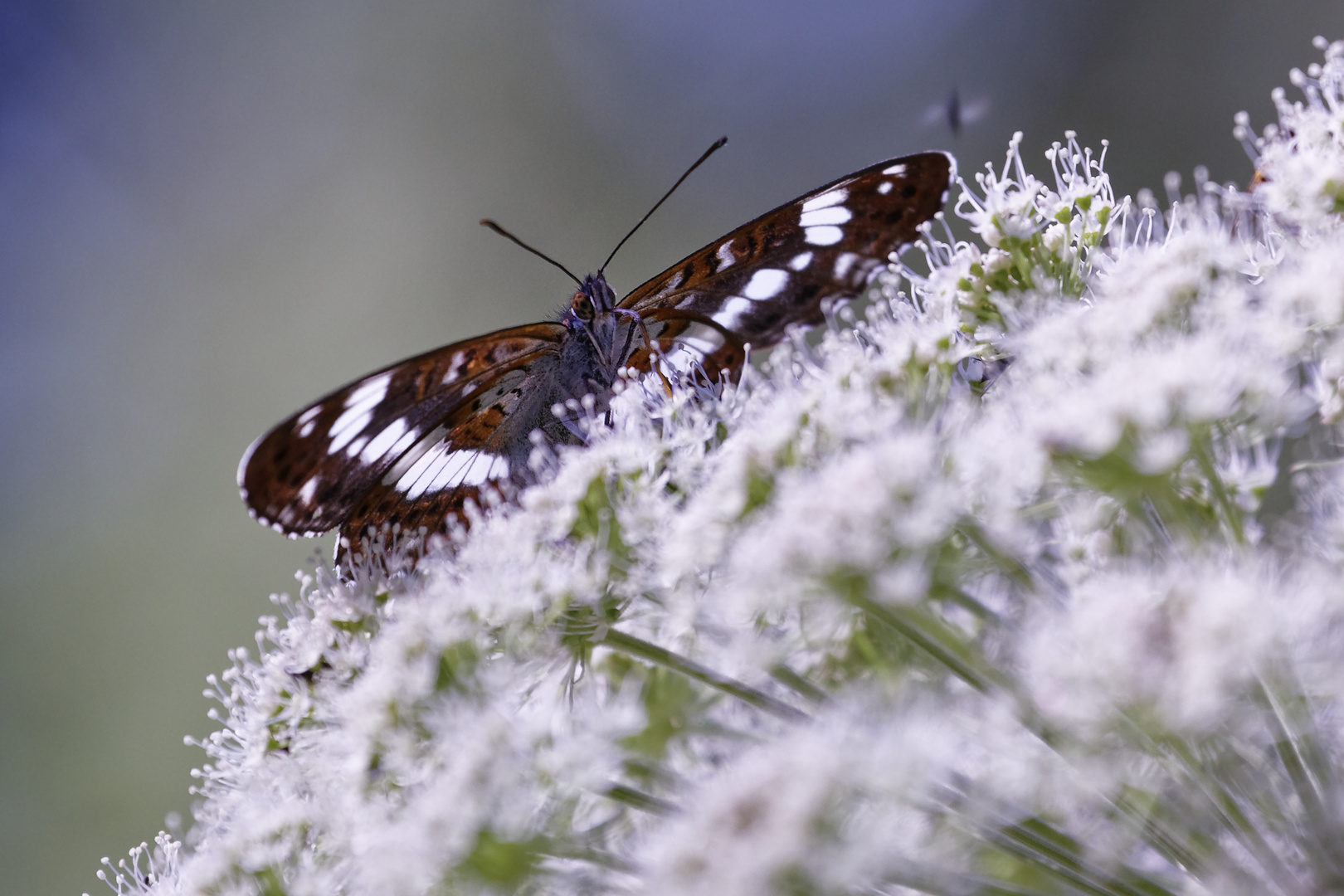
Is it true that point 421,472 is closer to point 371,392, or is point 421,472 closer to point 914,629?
point 371,392

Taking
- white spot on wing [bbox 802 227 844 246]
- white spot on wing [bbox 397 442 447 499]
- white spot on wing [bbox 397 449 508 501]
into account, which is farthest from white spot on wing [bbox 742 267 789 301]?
white spot on wing [bbox 397 442 447 499]

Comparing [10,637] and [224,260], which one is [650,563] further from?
[224,260]

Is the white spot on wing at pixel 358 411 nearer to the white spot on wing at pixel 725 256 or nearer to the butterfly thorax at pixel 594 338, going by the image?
the butterfly thorax at pixel 594 338

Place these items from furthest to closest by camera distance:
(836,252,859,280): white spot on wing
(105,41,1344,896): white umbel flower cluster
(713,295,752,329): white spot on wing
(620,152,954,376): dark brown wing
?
(713,295,752,329): white spot on wing → (836,252,859,280): white spot on wing → (620,152,954,376): dark brown wing → (105,41,1344,896): white umbel flower cluster

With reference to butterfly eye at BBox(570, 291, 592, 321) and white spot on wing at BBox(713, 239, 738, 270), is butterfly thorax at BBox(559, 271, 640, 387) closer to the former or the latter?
butterfly eye at BBox(570, 291, 592, 321)

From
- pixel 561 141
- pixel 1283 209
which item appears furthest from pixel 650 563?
pixel 561 141

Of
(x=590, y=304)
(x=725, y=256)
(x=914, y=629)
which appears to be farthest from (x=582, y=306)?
(x=914, y=629)

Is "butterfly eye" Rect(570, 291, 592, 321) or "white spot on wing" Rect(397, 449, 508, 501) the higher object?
"butterfly eye" Rect(570, 291, 592, 321)
